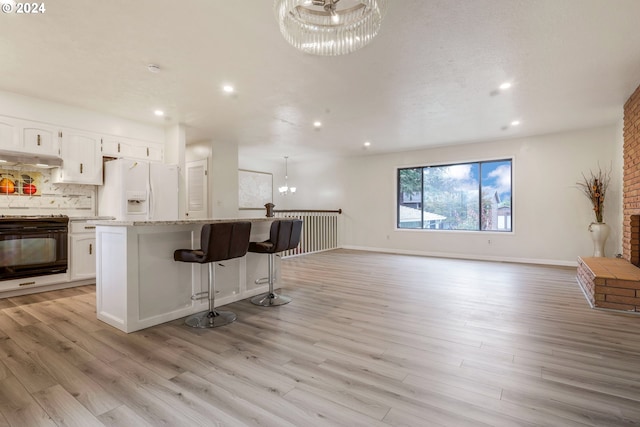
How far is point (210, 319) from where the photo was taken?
2.99m

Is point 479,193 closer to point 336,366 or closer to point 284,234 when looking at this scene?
point 284,234

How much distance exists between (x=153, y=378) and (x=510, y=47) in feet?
13.0

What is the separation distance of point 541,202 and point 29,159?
852 centimetres

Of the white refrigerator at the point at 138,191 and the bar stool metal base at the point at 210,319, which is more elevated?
the white refrigerator at the point at 138,191

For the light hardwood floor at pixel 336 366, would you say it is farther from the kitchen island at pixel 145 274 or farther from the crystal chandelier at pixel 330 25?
Answer: the crystal chandelier at pixel 330 25

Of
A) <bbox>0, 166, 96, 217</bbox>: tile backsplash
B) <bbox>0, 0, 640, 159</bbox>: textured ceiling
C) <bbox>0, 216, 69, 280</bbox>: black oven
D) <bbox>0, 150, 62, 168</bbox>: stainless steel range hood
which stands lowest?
Result: <bbox>0, 216, 69, 280</bbox>: black oven

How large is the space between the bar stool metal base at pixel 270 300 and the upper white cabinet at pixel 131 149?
134 inches

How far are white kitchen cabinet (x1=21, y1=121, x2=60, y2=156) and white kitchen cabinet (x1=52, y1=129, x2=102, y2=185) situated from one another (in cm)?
8

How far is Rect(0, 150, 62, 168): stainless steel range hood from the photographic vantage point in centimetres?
405

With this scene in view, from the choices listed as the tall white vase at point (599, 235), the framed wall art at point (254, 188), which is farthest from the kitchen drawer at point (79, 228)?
the tall white vase at point (599, 235)

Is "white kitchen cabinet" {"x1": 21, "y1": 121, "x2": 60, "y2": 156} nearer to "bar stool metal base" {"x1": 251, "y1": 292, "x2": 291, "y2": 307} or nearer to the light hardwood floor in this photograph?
the light hardwood floor

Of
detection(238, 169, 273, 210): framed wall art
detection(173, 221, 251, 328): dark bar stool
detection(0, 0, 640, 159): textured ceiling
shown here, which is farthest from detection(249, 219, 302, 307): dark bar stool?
detection(238, 169, 273, 210): framed wall art

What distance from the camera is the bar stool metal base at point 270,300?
3535mm

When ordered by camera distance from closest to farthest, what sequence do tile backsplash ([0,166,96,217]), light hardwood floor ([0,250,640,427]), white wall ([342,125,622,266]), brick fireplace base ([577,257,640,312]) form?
light hardwood floor ([0,250,640,427]) < brick fireplace base ([577,257,640,312]) < tile backsplash ([0,166,96,217]) < white wall ([342,125,622,266])
